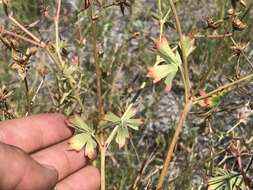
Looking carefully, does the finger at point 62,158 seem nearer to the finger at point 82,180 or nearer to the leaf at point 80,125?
the finger at point 82,180

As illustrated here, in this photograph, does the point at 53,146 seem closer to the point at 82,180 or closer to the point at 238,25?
the point at 82,180

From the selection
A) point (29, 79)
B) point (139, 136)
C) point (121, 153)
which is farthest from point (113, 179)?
point (29, 79)

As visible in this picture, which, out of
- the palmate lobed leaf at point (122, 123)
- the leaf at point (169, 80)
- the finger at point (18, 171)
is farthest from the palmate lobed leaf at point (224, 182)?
the finger at point (18, 171)

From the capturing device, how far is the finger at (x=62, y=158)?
1761 millimetres

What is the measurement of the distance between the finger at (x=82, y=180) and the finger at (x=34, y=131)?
0.43 ft

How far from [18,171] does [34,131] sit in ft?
1.35

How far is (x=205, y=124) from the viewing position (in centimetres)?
174

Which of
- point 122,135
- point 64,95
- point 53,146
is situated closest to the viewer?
Result: point 122,135

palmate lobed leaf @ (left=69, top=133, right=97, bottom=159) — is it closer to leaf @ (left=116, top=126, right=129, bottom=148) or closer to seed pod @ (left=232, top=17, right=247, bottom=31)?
Result: leaf @ (left=116, top=126, right=129, bottom=148)

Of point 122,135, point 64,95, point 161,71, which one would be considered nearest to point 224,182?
point 122,135

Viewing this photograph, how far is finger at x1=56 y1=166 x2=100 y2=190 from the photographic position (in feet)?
5.96

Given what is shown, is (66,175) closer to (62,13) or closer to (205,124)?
(205,124)

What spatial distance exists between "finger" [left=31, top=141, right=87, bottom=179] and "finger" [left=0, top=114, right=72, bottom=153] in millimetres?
28

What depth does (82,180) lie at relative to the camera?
5.98 ft
